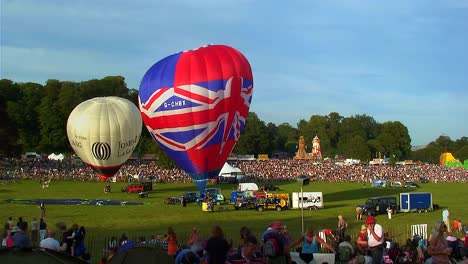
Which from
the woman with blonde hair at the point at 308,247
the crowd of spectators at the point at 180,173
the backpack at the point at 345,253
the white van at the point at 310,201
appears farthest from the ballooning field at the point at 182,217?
the crowd of spectators at the point at 180,173

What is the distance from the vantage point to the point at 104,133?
132ft

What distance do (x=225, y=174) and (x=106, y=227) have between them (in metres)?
38.2

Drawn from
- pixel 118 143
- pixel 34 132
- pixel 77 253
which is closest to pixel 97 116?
pixel 118 143

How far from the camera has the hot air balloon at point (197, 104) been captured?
2520 cm

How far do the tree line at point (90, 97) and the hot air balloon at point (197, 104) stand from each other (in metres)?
41.7

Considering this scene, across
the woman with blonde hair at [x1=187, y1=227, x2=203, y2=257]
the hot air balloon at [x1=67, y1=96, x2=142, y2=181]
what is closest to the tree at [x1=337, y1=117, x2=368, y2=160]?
the hot air balloon at [x1=67, y1=96, x2=142, y2=181]

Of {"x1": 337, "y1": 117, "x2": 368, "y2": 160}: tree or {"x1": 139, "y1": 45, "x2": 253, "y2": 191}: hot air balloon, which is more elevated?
{"x1": 337, "y1": 117, "x2": 368, "y2": 160}: tree

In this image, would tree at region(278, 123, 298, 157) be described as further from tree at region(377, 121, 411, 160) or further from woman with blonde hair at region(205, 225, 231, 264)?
woman with blonde hair at region(205, 225, 231, 264)

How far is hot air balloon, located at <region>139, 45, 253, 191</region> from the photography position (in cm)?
2520

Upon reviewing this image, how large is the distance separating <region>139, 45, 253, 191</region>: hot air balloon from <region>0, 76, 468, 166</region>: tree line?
137 ft

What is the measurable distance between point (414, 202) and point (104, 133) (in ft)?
65.9

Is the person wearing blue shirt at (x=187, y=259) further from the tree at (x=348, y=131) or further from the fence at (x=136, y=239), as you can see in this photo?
the tree at (x=348, y=131)

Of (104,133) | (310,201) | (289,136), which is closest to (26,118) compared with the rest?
(104,133)

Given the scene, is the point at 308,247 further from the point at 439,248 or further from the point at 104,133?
the point at 104,133
